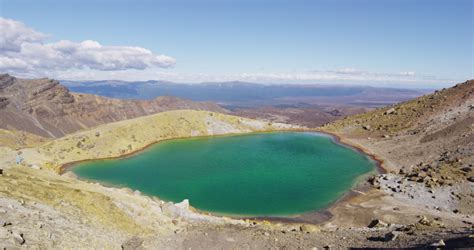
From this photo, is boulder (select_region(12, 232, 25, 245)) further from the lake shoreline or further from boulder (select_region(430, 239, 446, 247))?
the lake shoreline

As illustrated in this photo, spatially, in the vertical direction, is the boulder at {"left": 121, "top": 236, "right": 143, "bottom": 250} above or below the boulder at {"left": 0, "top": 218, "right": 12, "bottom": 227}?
below

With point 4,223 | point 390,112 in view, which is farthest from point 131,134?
point 390,112

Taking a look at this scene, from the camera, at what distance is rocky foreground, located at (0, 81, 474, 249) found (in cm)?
2520

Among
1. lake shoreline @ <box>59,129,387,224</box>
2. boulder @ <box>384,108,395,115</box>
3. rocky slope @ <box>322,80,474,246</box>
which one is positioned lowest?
lake shoreline @ <box>59,129,387,224</box>

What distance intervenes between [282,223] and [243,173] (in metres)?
22.7

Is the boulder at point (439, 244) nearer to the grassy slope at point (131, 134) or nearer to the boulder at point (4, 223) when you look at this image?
the boulder at point (4, 223)

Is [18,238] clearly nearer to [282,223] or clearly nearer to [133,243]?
[133,243]

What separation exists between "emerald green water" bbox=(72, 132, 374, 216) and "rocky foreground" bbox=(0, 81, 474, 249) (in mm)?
4259

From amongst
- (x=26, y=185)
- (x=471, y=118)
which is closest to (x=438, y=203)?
(x=471, y=118)

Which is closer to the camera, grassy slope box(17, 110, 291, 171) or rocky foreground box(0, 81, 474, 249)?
rocky foreground box(0, 81, 474, 249)

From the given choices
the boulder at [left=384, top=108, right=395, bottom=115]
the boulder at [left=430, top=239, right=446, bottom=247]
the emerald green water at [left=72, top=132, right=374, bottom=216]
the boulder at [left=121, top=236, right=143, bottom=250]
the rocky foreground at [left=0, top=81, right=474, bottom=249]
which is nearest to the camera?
the boulder at [left=430, top=239, right=446, bottom=247]

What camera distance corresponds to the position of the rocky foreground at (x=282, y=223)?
82.7ft

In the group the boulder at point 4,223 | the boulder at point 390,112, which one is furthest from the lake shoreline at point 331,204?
the boulder at point 4,223

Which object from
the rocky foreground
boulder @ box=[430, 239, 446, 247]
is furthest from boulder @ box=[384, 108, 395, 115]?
boulder @ box=[430, 239, 446, 247]
